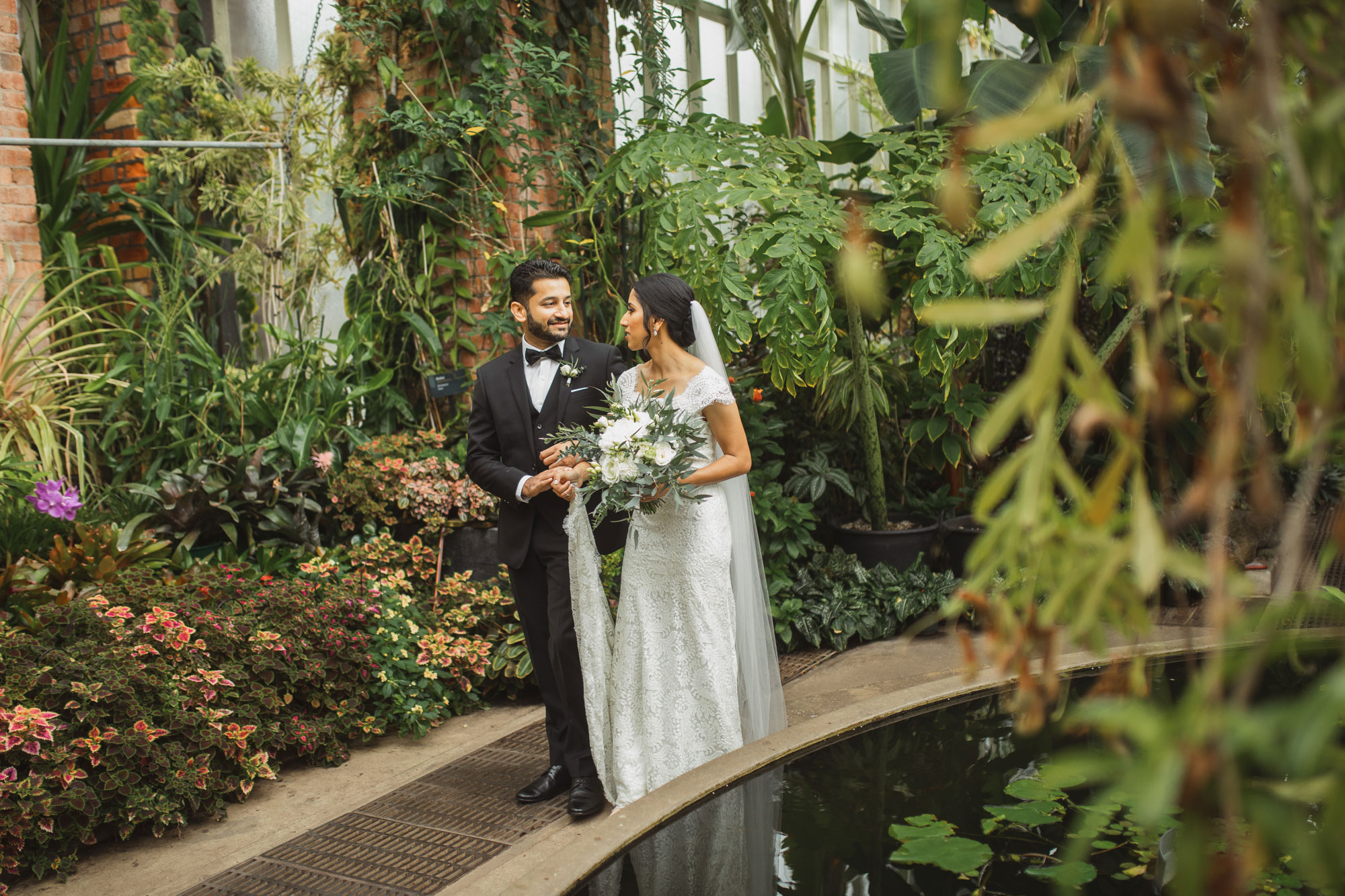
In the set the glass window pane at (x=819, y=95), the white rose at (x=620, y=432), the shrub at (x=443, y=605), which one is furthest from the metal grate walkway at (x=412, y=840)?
the glass window pane at (x=819, y=95)

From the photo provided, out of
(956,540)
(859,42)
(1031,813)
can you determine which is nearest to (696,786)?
(1031,813)

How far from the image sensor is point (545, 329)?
11.3ft

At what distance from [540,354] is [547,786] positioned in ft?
4.72

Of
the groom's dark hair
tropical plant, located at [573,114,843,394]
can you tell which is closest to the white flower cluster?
the groom's dark hair

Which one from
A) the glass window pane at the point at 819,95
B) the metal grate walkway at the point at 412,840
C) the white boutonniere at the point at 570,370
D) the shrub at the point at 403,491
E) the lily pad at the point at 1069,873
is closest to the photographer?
the lily pad at the point at 1069,873

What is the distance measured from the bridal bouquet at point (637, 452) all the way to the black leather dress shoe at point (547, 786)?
90 centimetres

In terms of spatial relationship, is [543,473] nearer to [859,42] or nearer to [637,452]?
[637,452]

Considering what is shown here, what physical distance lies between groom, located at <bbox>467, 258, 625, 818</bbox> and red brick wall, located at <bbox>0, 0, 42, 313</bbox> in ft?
8.85

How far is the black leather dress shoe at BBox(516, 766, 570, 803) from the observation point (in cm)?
326

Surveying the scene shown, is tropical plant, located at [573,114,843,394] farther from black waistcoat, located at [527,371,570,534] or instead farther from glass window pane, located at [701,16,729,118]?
glass window pane, located at [701,16,729,118]

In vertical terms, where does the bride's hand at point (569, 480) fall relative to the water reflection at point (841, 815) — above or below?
above

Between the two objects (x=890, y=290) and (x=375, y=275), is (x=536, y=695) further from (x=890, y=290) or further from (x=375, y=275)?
(x=890, y=290)

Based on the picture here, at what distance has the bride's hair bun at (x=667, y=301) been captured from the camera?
10.6ft

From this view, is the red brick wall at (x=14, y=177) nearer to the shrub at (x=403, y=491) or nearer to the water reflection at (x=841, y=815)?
the shrub at (x=403, y=491)
